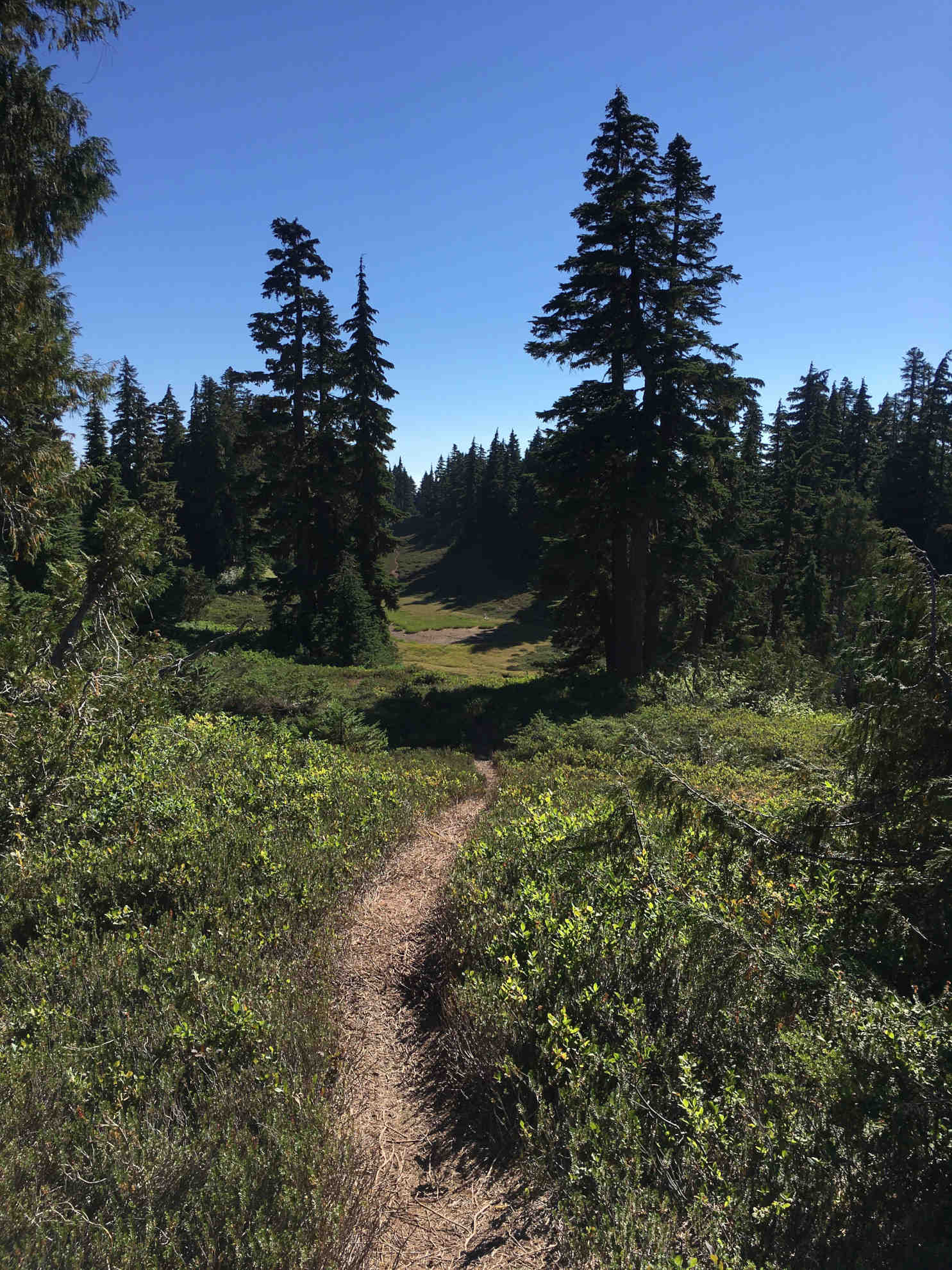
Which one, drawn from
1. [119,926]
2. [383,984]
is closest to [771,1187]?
[383,984]

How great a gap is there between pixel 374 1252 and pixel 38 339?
1096 cm

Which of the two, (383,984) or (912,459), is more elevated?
(912,459)

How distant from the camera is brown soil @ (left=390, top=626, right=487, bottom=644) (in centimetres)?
4756

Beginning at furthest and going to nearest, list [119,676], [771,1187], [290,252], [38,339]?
[290,252]
[38,339]
[119,676]
[771,1187]

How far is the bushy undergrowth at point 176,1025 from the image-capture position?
308 cm

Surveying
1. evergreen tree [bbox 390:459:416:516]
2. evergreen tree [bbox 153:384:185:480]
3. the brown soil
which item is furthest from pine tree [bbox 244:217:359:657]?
evergreen tree [bbox 390:459:416:516]

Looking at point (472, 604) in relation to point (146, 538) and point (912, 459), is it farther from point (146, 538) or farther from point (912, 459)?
point (146, 538)

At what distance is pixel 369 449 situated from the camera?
3100 centimetres

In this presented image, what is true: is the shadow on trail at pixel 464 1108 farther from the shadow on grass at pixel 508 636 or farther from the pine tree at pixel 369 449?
the shadow on grass at pixel 508 636

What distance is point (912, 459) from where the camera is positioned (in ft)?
174

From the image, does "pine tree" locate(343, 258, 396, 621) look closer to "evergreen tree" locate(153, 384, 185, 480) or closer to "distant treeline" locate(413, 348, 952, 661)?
"distant treeline" locate(413, 348, 952, 661)

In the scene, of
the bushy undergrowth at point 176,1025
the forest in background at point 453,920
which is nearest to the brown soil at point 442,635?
the forest in background at point 453,920

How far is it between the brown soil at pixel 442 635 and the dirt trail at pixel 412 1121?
38980mm

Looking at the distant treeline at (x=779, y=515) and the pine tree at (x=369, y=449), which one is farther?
the pine tree at (x=369, y=449)
